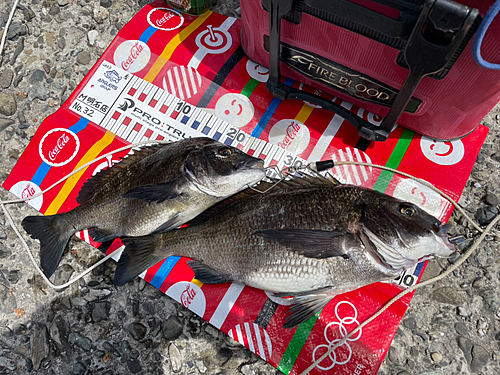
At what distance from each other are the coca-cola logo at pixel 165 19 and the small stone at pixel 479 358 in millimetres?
2764

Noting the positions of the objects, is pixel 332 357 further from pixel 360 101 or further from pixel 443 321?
pixel 360 101

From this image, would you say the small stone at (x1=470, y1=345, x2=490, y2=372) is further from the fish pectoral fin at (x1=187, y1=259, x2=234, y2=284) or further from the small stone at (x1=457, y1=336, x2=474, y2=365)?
the fish pectoral fin at (x1=187, y1=259, x2=234, y2=284)

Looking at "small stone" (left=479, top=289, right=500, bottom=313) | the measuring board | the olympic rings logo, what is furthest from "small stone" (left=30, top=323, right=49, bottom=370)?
"small stone" (left=479, top=289, right=500, bottom=313)

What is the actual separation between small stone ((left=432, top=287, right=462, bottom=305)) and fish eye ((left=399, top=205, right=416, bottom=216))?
2.37 feet

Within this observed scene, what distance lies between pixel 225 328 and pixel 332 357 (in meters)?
0.62

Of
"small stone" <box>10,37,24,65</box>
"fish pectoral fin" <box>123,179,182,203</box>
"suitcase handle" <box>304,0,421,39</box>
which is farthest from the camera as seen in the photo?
Answer: "small stone" <box>10,37,24,65</box>

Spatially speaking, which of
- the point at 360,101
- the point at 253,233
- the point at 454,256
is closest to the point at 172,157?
the point at 253,233

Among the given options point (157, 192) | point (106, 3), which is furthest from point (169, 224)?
point (106, 3)

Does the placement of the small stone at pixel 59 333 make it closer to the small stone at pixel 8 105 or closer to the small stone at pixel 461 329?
the small stone at pixel 8 105

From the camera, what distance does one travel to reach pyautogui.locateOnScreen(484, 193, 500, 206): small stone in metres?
2.15

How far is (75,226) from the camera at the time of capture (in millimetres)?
1976

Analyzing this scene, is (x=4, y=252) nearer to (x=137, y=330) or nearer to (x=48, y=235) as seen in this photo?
(x=48, y=235)

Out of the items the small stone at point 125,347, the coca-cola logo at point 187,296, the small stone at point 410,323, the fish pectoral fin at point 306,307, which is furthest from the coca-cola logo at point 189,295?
the small stone at point 410,323

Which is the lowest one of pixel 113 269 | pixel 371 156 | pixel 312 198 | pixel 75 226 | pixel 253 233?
pixel 113 269
